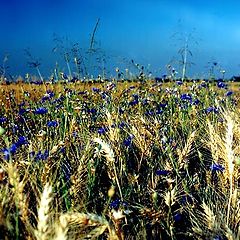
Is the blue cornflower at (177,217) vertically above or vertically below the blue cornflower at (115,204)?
below

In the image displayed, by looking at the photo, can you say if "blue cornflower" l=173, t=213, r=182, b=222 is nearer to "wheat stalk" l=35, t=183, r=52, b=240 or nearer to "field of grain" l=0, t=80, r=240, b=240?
"field of grain" l=0, t=80, r=240, b=240

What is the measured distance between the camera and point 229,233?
1330 millimetres

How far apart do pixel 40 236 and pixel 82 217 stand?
5.0 inches

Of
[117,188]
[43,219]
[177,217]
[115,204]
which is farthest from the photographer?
[117,188]

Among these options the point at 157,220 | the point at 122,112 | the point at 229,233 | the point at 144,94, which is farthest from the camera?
the point at 144,94

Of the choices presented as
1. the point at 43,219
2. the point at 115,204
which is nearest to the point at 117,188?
the point at 115,204

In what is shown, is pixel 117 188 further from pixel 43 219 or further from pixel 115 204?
pixel 43 219

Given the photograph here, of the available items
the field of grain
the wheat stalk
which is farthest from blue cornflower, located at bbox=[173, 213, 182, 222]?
the wheat stalk

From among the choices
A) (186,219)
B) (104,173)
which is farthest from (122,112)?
(186,219)

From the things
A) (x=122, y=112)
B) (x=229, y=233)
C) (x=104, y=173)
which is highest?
(x=122, y=112)

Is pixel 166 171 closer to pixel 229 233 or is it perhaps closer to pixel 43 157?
pixel 43 157

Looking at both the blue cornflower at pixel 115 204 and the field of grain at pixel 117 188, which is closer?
the field of grain at pixel 117 188

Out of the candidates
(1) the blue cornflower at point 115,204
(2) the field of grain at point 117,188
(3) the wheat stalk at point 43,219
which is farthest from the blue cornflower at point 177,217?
(3) the wheat stalk at point 43,219

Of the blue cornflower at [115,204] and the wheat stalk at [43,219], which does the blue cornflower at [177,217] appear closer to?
the blue cornflower at [115,204]
